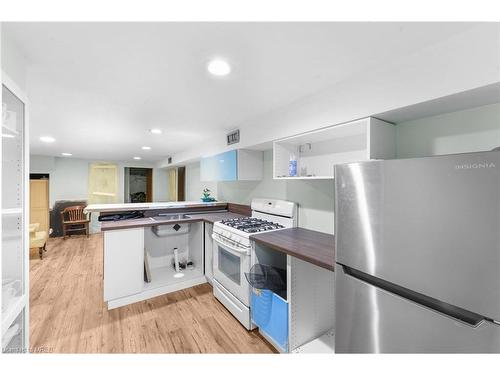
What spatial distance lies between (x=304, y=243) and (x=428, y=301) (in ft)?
2.83

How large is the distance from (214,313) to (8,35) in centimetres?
244

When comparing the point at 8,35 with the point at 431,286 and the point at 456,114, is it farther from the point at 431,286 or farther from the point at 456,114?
the point at 456,114

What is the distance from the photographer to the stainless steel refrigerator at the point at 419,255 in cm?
65

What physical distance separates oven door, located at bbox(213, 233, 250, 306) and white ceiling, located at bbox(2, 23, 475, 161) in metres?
1.36

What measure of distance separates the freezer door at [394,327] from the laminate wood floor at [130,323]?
0.96 metres

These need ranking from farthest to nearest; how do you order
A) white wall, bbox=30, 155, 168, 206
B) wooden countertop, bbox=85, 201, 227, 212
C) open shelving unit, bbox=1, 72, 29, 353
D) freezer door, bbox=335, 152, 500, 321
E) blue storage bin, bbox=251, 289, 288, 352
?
white wall, bbox=30, 155, 168, 206 → wooden countertop, bbox=85, 201, 227, 212 → blue storage bin, bbox=251, 289, 288, 352 → open shelving unit, bbox=1, 72, 29, 353 → freezer door, bbox=335, 152, 500, 321

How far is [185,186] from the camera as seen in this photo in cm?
528

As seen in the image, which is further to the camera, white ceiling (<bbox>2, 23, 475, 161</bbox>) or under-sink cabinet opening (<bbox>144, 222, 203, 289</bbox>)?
under-sink cabinet opening (<bbox>144, 222, 203, 289</bbox>)

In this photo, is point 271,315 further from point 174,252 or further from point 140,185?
point 140,185

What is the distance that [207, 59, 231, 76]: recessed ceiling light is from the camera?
120 cm

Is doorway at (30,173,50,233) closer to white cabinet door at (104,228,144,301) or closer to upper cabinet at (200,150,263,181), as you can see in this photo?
white cabinet door at (104,228,144,301)

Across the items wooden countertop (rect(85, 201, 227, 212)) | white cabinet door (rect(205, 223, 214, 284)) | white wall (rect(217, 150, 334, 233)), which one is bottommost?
white cabinet door (rect(205, 223, 214, 284))

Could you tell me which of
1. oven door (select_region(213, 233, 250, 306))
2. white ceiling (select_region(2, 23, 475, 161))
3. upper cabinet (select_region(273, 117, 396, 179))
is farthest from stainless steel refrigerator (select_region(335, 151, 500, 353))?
oven door (select_region(213, 233, 250, 306))

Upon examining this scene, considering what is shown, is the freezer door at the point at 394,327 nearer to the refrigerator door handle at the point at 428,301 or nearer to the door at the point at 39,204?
the refrigerator door handle at the point at 428,301
